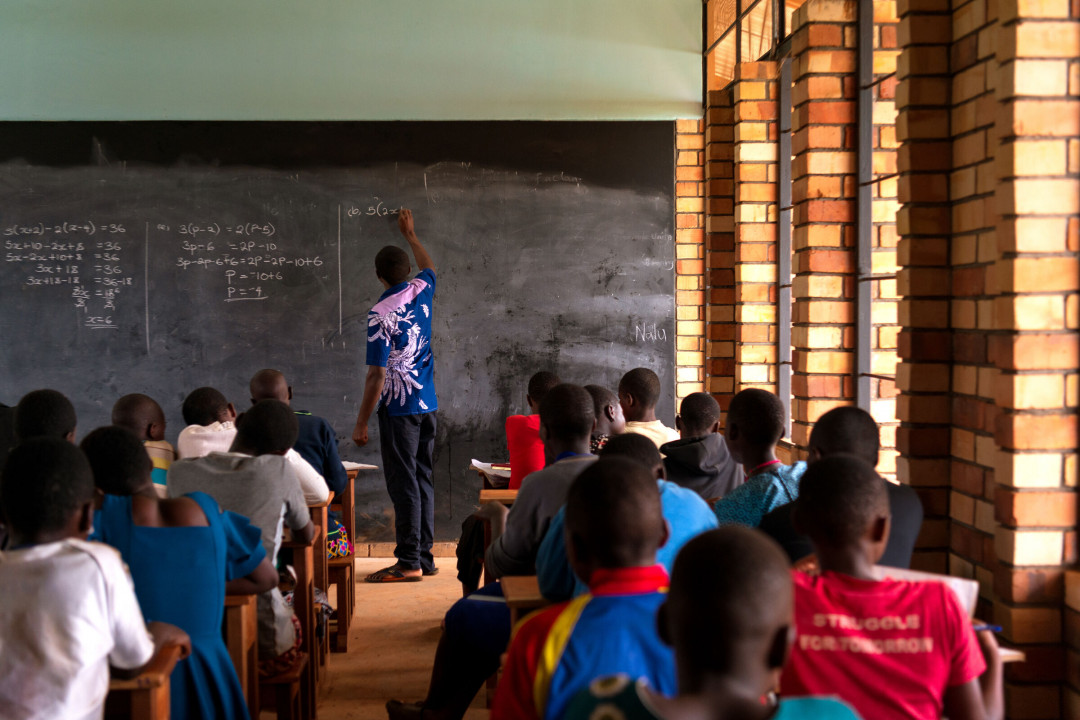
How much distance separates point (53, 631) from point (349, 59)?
170 inches

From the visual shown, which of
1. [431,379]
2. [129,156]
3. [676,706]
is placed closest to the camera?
[676,706]

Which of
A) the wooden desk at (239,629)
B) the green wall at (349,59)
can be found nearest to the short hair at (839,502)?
the wooden desk at (239,629)

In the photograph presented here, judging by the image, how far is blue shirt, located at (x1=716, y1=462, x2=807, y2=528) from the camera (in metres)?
2.39

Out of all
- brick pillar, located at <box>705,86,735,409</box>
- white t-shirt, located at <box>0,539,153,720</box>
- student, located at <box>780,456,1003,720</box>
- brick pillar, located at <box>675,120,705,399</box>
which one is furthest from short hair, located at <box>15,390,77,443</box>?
brick pillar, located at <box>675,120,705,399</box>

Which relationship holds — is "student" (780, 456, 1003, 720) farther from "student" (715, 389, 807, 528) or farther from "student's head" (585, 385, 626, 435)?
"student's head" (585, 385, 626, 435)

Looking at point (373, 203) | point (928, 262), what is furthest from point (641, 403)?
point (373, 203)

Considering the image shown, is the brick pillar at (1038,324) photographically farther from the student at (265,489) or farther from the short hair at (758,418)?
the student at (265,489)

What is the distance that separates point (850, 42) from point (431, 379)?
2.45 meters

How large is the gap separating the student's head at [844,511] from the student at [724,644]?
1.71 feet

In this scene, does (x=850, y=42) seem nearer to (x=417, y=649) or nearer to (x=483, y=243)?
(x=483, y=243)

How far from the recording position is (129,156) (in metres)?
5.33

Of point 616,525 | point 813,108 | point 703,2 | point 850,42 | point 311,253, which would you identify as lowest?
point 616,525

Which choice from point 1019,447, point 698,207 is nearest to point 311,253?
point 698,207

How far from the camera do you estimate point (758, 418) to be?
2.60m
